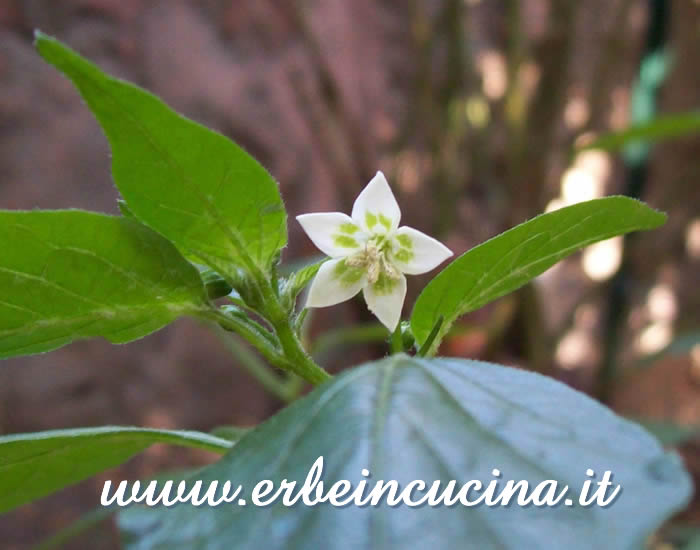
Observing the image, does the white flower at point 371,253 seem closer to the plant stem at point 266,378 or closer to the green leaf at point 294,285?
the green leaf at point 294,285

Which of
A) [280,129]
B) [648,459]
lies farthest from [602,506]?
[280,129]

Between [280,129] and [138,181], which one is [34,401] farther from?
[138,181]

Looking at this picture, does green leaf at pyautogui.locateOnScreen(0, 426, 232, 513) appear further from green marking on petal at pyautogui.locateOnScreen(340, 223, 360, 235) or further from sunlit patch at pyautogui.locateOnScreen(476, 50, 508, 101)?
sunlit patch at pyautogui.locateOnScreen(476, 50, 508, 101)

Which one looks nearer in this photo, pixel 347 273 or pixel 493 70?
pixel 347 273

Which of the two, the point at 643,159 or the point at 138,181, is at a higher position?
the point at 643,159

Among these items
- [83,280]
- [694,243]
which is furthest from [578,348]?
[83,280]

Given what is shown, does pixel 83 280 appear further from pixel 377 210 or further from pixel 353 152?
pixel 353 152

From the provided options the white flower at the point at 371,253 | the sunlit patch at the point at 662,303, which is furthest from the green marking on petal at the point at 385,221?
the sunlit patch at the point at 662,303
